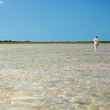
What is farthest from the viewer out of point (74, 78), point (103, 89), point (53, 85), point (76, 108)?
point (74, 78)

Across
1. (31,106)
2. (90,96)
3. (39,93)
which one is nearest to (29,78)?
(39,93)

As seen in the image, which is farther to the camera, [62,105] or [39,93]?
[39,93]

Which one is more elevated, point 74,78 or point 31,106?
point 74,78

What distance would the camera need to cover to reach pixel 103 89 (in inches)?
444

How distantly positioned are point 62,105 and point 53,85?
3496 mm

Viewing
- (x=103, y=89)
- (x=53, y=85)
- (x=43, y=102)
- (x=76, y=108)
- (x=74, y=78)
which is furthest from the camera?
(x=74, y=78)

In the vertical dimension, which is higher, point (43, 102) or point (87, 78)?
point (87, 78)

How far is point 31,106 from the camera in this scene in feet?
28.5

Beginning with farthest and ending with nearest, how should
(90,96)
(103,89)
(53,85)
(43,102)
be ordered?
(53,85)
(103,89)
(90,96)
(43,102)

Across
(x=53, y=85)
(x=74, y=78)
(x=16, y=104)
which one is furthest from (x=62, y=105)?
(x=74, y=78)

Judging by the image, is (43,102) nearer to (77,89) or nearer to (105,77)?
(77,89)

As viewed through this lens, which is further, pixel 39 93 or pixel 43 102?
pixel 39 93

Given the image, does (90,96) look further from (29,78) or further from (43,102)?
(29,78)

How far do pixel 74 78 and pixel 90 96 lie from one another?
4.19 metres
